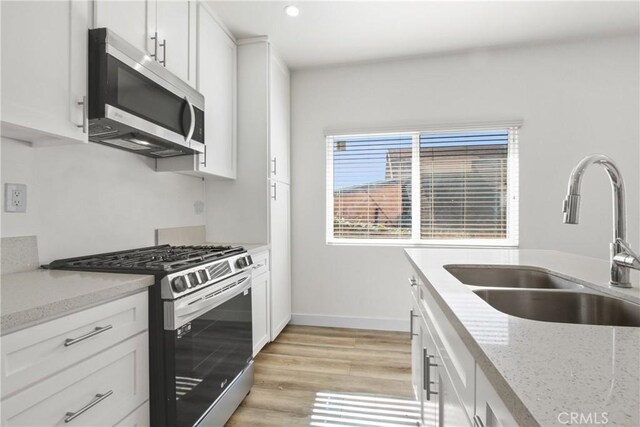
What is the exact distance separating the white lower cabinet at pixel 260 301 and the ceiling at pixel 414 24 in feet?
6.05

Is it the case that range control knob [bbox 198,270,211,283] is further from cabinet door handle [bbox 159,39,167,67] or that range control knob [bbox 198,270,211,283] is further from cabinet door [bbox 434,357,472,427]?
cabinet door handle [bbox 159,39,167,67]

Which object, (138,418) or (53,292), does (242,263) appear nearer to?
(138,418)

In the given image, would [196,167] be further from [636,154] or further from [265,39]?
[636,154]

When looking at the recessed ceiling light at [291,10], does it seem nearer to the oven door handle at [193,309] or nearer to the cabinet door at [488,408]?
the oven door handle at [193,309]

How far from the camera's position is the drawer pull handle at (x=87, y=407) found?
0.96 meters

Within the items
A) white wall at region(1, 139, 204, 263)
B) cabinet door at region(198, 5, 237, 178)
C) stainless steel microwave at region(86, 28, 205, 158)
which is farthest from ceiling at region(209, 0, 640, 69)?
white wall at region(1, 139, 204, 263)

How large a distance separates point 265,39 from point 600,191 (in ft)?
10.7

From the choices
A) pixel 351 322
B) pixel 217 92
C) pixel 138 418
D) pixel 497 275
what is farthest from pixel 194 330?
pixel 351 322

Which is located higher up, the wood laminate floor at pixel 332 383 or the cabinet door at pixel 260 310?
the cabinet door at pixel 260 310

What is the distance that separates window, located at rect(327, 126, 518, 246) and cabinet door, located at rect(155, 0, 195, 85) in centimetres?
161

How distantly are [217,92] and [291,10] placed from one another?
82cm

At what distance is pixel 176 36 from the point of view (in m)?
1.96

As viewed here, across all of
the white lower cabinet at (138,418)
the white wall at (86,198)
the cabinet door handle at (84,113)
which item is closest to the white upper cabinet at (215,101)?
the white wall at (86,198)

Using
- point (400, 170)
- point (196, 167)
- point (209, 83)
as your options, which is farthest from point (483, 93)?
point (196, 167)
